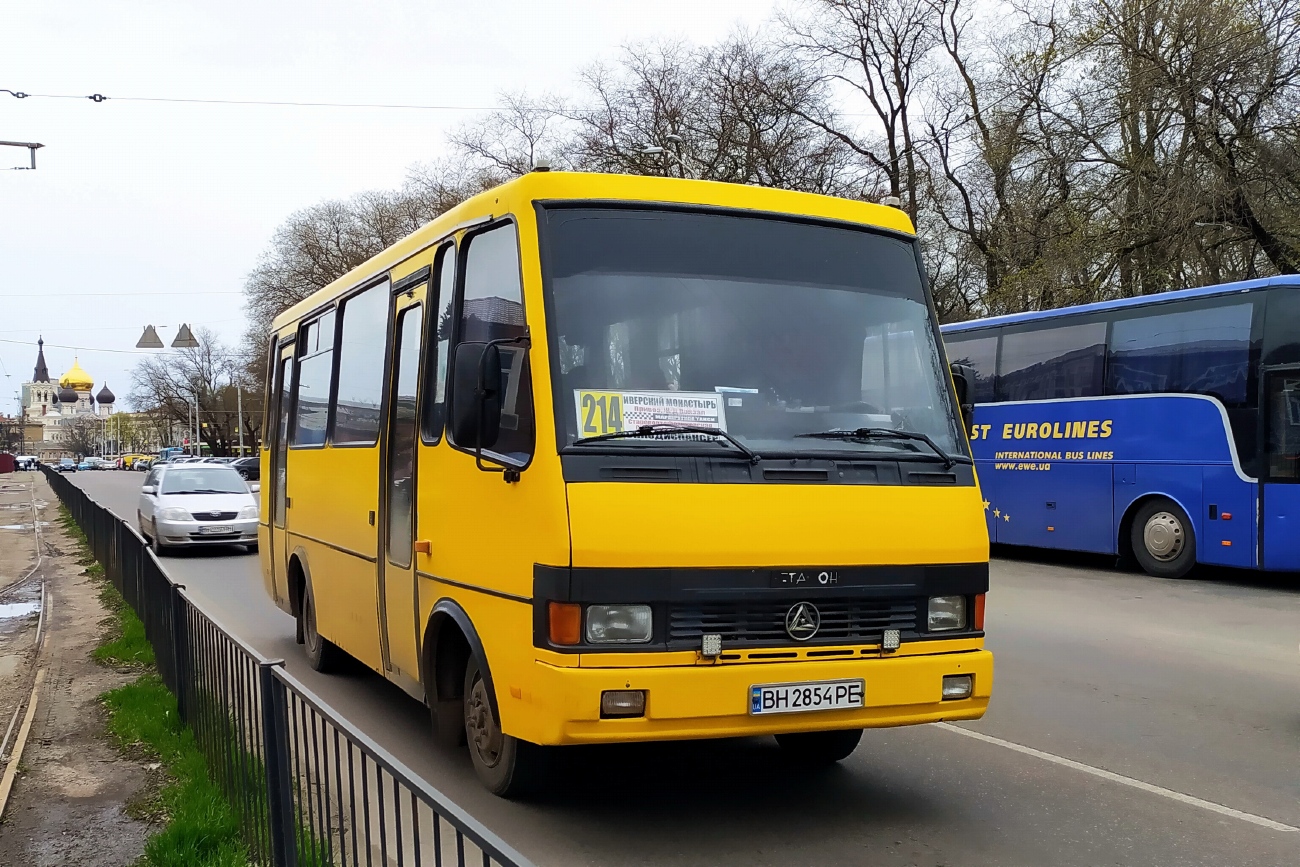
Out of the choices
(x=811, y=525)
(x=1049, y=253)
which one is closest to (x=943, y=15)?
(x=1049, y=253)

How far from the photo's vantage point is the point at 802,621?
502 cm

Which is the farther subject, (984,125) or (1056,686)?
(984,125)

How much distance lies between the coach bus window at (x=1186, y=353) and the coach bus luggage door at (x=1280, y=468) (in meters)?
0.39

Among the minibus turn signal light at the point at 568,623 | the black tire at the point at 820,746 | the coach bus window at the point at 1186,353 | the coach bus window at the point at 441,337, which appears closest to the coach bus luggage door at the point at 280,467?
the coach bus window at the point at 441,337

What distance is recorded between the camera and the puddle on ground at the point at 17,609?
46.5 ft

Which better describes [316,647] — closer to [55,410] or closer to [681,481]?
[681,481]

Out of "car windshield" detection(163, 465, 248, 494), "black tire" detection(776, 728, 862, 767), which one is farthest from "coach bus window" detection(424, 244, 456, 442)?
"car windshield" detection(163, 465, 248, 494)

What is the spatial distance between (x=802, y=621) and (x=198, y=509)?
1761 cm

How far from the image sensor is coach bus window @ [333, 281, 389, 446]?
24.2 feet

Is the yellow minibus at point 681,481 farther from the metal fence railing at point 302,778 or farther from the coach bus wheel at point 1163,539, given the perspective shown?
the coach bus wheel at point 1163,539

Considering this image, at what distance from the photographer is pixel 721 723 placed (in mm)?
4855

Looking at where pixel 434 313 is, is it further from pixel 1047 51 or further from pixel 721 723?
pixel 1047 51

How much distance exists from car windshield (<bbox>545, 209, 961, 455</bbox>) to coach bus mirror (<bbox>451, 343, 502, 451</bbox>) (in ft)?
0.95

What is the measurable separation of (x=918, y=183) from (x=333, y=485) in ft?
93.1
